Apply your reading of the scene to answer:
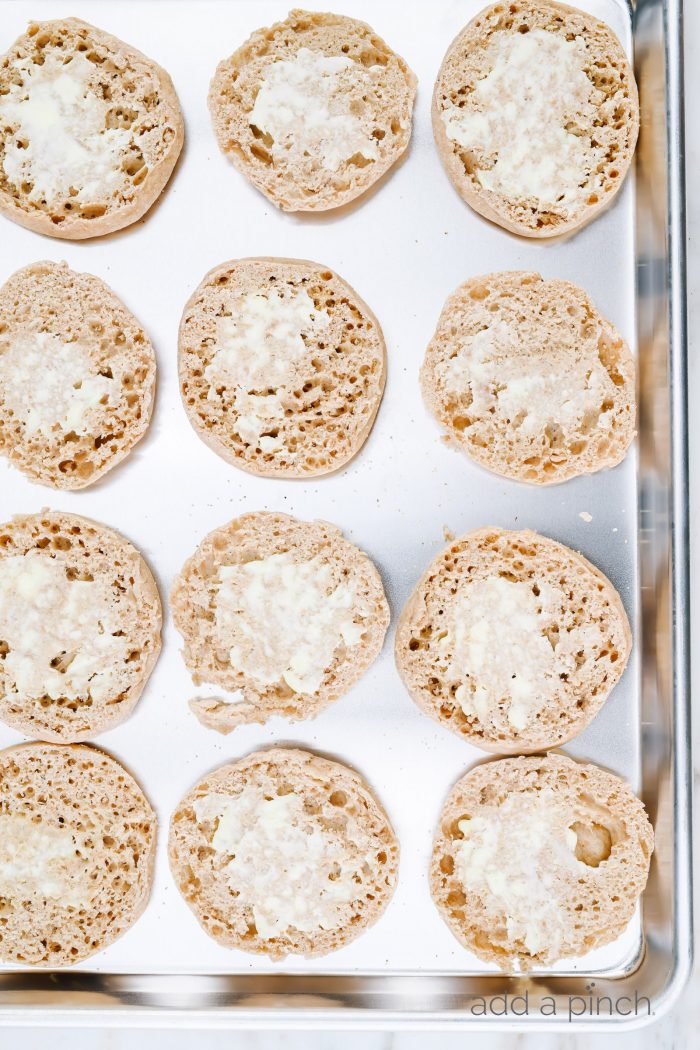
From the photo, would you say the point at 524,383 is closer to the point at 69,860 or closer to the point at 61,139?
the point at 61,139

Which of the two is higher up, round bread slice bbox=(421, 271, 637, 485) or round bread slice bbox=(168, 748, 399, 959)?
round bread slice bbox=(421, 271, 637, 485)

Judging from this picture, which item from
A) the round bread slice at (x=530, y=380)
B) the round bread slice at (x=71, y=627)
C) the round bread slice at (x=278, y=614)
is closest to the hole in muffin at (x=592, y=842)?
the round bread slice at (x=278, y=614)

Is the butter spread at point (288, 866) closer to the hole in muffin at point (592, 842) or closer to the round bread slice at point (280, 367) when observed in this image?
the hole in muffin at point (592, 842)

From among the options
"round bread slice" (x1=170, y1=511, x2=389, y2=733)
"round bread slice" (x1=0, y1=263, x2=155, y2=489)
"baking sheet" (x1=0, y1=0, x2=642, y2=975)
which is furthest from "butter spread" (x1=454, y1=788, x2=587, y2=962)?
"round bread slice" (x1=0, y1=263, x2=155, y2=489)

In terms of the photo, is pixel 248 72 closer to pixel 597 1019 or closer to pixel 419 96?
pixel 419 96

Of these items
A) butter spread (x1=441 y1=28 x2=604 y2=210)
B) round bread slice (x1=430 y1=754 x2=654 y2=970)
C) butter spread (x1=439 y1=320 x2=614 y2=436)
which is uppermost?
butter spread (x1=441 y1=28 x2=604 y2=210)

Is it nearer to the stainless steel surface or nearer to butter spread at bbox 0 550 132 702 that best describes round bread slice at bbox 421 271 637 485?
the stainless steel surface

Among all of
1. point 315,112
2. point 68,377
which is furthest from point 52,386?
point 315,112
